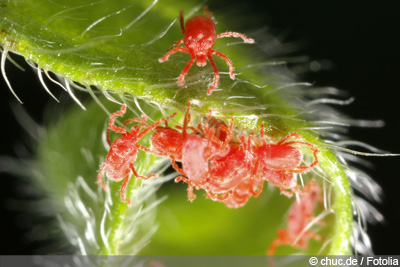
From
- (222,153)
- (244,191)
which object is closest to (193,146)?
(222,153)

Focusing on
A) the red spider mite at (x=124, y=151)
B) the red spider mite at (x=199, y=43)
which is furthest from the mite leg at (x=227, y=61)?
the red spider mite at (x=124, y=151)

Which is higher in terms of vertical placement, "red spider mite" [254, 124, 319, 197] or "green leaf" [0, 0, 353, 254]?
"green leaf" [0, 0, 353, 254]

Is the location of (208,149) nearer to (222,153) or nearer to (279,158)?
(222,153)

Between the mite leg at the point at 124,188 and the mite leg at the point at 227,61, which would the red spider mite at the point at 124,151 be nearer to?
the mite leg at the point at 124,188

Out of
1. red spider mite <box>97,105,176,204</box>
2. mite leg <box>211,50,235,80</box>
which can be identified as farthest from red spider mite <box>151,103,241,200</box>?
mite leg <box>211,50,235,80</box>

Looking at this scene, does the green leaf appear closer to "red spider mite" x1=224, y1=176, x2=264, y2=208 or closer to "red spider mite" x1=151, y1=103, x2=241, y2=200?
"red spider mite" x1=151, y1=103, x2=241, y2=200

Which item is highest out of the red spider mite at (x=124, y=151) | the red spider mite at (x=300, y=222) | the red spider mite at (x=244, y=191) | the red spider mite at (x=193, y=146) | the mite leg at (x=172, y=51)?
the mite leg at (x=172, y=51)

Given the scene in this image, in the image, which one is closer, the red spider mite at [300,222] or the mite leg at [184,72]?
the mite leg at [184,72]

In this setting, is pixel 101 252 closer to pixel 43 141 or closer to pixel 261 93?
pixel 261 93
